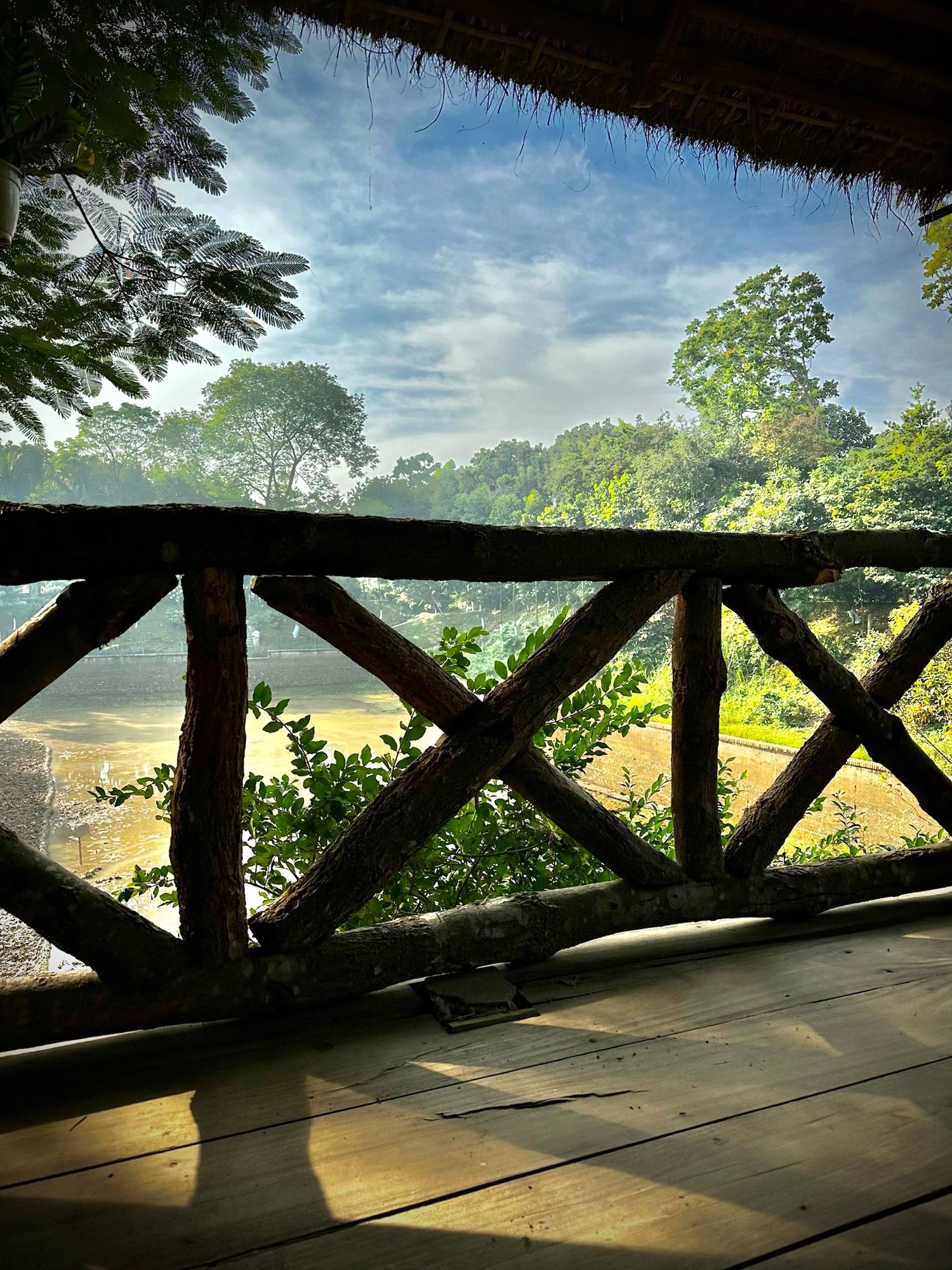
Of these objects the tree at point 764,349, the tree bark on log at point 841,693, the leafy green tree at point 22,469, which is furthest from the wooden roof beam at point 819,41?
the tree at point 764,349

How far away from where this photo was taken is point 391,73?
75.9 inches

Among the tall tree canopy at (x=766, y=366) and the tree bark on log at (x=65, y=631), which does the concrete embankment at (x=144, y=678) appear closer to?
the tall tree canopy at (x=766, y=366)

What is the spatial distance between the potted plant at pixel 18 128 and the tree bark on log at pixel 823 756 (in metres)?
1.88

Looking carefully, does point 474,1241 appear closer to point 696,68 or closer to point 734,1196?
point 734,1196

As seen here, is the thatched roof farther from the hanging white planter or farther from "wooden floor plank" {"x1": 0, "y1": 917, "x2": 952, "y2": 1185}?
"wooden floor plank" {"x1": 0, "y1": 917, "x2": 952, "y2": 1185}

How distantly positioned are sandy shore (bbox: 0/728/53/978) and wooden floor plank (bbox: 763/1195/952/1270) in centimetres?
218

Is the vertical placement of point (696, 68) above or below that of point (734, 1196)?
above

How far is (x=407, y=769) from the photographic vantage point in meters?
1.10

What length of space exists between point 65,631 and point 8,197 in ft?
3.82

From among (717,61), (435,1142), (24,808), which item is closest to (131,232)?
(717,61)

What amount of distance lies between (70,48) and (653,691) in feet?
26.5

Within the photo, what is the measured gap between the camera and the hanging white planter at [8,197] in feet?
5.01

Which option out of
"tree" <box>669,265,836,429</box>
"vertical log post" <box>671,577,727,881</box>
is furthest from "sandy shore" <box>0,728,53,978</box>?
"tree" <box>669,265,836,429</box>

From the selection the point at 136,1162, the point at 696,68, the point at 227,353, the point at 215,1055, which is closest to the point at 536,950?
the point at 215,1055
